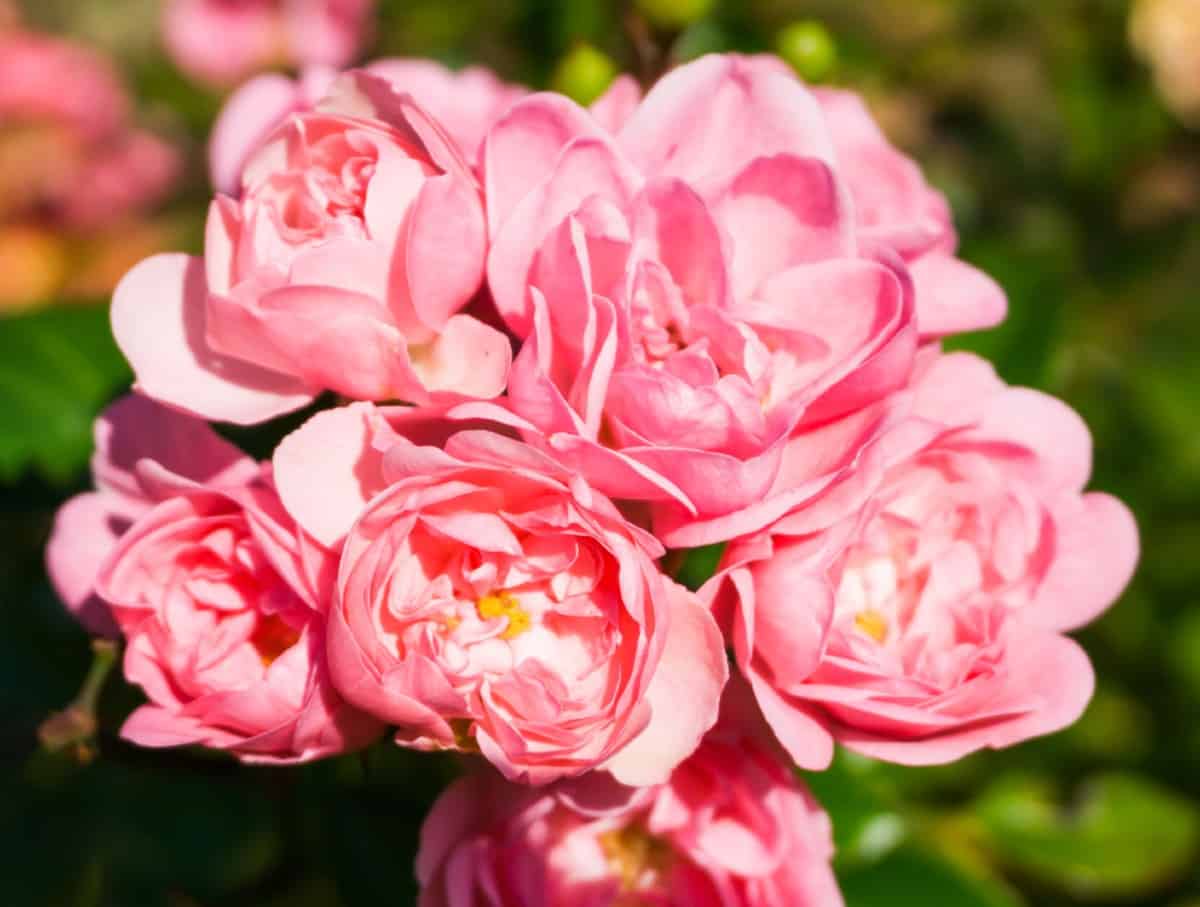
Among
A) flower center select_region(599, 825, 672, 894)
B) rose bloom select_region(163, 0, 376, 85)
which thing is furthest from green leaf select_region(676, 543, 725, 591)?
rose bloom select_region(163, 0, 376, 85)

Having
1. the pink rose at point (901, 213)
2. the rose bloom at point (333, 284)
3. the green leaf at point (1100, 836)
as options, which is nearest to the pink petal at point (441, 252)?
the rose bloom at point (333, 284)

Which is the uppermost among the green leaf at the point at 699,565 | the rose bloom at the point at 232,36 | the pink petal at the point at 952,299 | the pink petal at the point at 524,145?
the pink petal at the point at 524,145

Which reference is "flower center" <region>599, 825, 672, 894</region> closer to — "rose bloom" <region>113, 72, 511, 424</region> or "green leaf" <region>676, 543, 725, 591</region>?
"green leaf" <region>676, 543, 725, 591</region>

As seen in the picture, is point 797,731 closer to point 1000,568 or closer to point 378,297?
point 1000,568

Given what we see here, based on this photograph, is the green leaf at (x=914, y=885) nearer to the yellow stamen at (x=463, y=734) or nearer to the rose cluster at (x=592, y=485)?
the rose cluster at (x=592, y=485)

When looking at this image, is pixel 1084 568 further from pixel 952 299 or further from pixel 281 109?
pixel 281 109
